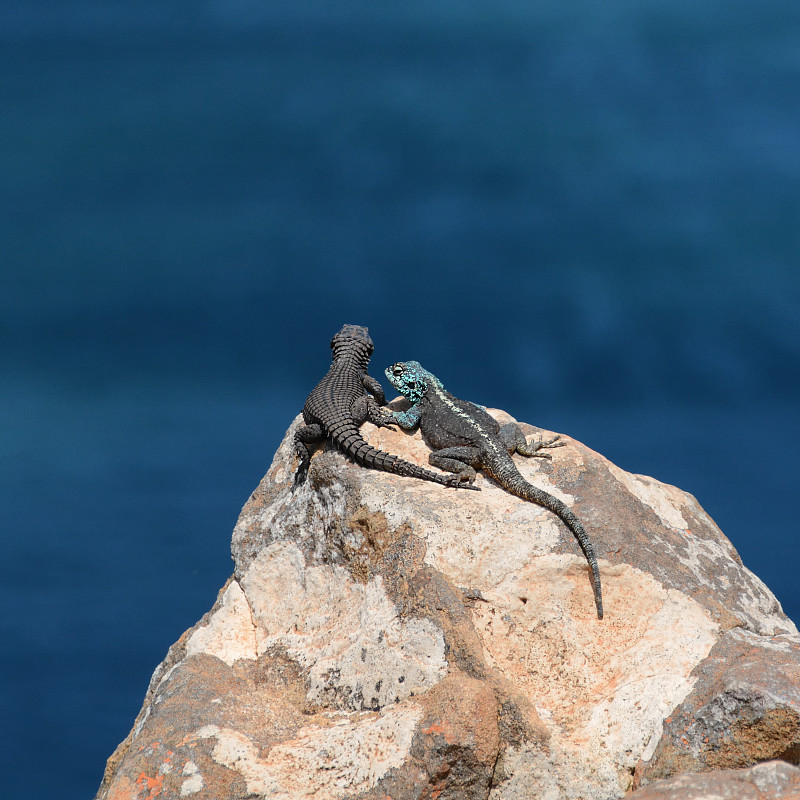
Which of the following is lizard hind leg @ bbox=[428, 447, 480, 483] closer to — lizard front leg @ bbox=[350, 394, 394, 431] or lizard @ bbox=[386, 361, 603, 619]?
lizard @ bbox=[386, 361, 603, 619]

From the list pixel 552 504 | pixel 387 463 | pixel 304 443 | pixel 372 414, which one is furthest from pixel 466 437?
pixel 304 443

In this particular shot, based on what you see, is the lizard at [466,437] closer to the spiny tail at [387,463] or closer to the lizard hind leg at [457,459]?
the lizard hind leg at [457,459]

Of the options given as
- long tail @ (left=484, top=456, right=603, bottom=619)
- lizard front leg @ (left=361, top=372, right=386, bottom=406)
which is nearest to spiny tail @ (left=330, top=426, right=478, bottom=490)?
long tail @ (left=484, top=456, right=603, bottom=619)

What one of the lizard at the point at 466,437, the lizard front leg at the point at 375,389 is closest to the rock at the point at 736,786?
the lizard at the point at 466,437

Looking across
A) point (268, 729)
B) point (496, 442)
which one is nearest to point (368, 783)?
point (268, 729)

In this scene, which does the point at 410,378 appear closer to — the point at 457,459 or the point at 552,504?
the point at 457,459

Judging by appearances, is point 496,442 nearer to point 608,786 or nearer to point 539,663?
point 539,663
